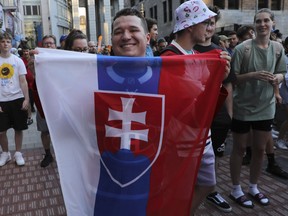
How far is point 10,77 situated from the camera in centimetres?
498

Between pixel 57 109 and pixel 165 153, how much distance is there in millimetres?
707

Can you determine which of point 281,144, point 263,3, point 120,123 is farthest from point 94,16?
point 120,123

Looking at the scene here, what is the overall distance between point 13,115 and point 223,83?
3.60m

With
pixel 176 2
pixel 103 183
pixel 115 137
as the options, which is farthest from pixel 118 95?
pixel 176 2

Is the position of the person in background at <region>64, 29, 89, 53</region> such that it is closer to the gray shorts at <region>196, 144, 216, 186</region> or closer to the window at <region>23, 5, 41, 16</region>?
the gray shorts at <region>196, 144, 216, 186</region>

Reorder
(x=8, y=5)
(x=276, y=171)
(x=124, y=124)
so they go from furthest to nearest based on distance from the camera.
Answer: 1. (x=8, y=5)
2. (x=276, y=171)
3. (x=124, y=124)

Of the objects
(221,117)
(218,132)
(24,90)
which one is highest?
(24,90)

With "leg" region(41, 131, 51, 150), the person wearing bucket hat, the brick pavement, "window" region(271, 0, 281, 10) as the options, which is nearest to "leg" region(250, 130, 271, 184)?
the brick pavement

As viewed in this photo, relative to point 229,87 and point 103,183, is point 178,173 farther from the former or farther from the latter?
point 229,87

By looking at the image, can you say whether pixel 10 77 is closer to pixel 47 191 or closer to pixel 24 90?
pixel 24 90

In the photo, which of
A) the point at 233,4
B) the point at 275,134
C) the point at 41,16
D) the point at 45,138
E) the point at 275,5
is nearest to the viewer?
the point at 45,138

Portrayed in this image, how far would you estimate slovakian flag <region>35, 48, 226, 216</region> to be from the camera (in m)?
1.88

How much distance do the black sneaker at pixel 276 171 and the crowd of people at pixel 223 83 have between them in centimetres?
1

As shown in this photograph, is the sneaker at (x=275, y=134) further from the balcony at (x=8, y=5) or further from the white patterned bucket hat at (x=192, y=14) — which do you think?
the balcony at (x=8, y=5)
